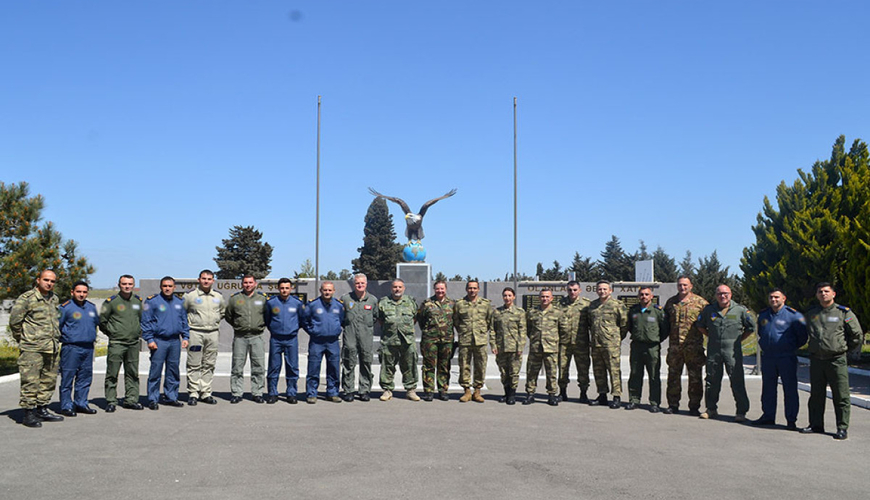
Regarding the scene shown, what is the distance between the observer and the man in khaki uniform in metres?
8.64

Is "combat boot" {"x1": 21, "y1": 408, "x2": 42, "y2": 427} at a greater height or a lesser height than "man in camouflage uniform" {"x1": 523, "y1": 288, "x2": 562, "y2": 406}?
lesser

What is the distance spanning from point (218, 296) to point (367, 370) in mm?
2230

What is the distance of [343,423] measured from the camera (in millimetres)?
7430

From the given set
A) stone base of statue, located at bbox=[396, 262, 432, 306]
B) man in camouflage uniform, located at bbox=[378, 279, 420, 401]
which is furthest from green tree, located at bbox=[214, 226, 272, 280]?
man in camouflage uniform, located at bbox=[378, 279, 420, 401]

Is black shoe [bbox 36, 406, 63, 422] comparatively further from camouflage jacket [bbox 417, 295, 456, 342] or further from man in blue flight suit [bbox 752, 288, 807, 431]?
man in blue flight suit [bbox 752, 288, 807, 431]

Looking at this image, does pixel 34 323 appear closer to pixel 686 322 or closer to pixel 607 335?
pixel 607 335

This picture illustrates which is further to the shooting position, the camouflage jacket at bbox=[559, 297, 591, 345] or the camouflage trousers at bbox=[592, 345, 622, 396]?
the camouflage jacket at bbox=[559, 297, 591, 345]

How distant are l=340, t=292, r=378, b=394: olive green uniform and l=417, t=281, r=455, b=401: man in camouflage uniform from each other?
757mm

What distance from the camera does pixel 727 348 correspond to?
801cm

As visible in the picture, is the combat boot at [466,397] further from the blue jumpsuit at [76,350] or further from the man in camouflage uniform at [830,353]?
the blue jumpsuit at [76,350]

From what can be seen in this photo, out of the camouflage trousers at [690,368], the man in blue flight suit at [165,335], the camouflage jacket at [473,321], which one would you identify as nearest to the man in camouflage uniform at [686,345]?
the camouflage trousers at [690,368]

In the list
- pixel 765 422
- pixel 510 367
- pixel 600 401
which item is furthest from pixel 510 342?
pixel 765 422

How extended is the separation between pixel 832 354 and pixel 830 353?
0.08 feet

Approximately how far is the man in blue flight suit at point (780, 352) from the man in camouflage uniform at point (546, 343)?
246 centimetres
